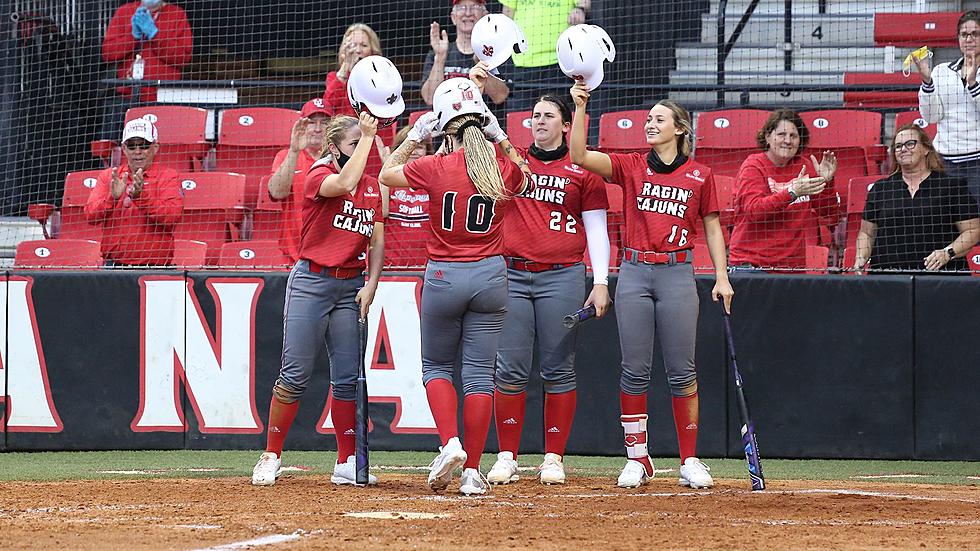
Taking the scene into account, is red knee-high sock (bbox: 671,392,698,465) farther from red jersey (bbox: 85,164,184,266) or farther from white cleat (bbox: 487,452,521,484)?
red jersey (bbox: 85,164,184,266)

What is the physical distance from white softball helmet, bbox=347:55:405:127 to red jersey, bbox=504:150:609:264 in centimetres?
90

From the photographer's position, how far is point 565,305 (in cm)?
647

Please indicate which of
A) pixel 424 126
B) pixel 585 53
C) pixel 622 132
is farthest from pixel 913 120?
pixel 424 126

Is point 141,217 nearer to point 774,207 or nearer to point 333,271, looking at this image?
point 333,271

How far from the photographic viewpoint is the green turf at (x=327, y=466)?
7168mm

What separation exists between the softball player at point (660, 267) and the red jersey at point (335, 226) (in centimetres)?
114

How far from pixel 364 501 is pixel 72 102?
24.5 ft

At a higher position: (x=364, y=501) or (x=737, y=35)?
(x=737, y=35)

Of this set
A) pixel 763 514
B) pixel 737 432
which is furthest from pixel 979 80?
pixel 763 514

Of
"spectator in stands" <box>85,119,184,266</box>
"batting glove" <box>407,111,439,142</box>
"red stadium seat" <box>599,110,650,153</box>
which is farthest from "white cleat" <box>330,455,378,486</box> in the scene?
"red stadium seat" <box>599,110,650,153</box>

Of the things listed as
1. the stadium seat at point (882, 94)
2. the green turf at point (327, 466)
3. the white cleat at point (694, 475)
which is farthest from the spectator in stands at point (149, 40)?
the white cleat at point (694, 475)

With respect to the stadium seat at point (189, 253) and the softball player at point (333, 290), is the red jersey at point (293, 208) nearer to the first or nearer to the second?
the stadium seat at point (189, 253)

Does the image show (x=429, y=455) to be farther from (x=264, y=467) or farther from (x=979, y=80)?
(x=979, y=80)

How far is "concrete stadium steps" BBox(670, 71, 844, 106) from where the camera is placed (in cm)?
1133
